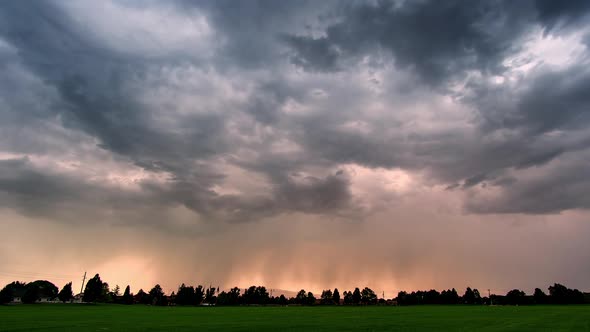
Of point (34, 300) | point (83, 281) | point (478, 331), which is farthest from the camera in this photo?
point (83, 281)

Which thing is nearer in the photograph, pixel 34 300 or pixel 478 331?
pixel 478 331

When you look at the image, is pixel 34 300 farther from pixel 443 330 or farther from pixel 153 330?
pixel 443 330

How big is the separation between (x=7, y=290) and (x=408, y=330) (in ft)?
576

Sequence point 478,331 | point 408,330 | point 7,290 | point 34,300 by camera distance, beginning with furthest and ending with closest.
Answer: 1. point 34,300
2. point 7,290
3. point 408,330
4. point 478,331

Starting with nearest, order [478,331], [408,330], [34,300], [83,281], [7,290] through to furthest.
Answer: [478,331], [408,330], [7,290], [34,300], [83,281]

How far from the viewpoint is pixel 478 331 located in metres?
39.7

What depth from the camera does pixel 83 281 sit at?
18788 cm

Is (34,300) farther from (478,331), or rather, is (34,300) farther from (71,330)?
(478,331)

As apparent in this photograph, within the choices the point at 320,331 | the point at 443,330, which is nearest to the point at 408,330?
the point at 443,330

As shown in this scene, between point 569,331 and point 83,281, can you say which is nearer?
point 569,331

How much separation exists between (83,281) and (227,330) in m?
179

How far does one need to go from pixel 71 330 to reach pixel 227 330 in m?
17.2

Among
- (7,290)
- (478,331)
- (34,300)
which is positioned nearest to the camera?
(478,331)

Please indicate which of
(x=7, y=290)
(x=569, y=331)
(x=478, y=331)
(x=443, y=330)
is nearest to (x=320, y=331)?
(x=443, y=330)
